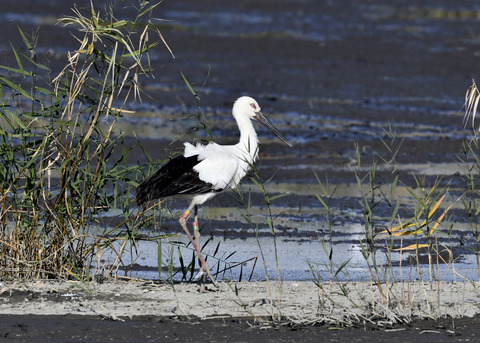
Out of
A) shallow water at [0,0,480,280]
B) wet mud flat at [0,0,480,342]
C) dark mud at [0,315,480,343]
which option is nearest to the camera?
dark mud at [0,315,480,343]

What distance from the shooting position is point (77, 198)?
6.30m

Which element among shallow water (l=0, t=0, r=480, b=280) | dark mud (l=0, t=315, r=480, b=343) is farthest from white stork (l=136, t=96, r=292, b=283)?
dark mud (l=0, t=315, r=480, b=343)

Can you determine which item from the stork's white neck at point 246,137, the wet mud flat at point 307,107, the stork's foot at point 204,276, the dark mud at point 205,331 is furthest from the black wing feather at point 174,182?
the dark mud at point 205,331

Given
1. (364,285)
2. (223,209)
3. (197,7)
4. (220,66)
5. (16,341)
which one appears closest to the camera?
(16,341)

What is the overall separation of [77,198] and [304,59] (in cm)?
1069

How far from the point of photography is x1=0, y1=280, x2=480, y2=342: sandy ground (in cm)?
520

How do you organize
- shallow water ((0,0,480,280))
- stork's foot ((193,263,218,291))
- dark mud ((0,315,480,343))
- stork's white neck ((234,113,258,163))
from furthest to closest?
shallow water ((0,0,480,280)) → stork's white neck ((234,113,258,163)) → stork's foot ((193,263,218,291)) → dark mud ((0,315,480,343))

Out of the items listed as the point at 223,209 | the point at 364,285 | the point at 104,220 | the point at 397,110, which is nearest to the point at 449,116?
the point at 397,110

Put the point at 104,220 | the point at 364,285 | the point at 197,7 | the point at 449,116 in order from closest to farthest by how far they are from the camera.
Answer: the point at 364,285, the point at 104,220, the point at 449,116, the point at 197,7

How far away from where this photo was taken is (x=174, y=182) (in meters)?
6.54

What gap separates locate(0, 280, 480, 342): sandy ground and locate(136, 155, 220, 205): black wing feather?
643mm

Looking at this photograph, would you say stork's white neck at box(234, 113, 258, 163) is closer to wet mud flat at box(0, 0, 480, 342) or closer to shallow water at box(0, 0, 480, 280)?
shallow water at box(0, 0, 480, 280)

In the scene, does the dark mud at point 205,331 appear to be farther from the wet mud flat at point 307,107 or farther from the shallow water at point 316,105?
the shallow water at point 316,105

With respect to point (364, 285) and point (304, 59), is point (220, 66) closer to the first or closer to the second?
point (304, 59)
